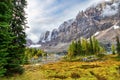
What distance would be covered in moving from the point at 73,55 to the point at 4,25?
385 feet

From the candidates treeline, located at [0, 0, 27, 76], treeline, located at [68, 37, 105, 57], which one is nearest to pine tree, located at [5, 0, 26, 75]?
treeline, located at [0, 0, 27, 76]

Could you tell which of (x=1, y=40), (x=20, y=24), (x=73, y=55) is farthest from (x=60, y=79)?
(x=73, y=55)

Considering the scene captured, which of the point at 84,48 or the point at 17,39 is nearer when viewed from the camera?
the point at 17,39

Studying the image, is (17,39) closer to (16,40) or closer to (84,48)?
(16,40)

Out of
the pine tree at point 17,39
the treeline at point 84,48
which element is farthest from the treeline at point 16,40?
the treeline at point 84,48

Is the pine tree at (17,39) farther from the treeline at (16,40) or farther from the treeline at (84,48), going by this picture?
the treeline at (84,48)

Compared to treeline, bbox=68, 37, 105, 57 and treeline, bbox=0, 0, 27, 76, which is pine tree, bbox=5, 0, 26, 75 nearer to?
treeline, bbox=0, 0, 27, 76

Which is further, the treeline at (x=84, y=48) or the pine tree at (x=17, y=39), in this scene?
the treeline at (x=84, y=48)

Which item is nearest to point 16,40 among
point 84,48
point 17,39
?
point 17,39

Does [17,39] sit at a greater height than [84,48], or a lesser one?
lesser

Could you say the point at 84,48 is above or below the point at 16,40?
above

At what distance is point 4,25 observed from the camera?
21844mm

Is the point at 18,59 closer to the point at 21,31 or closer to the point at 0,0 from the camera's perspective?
the point at 21,31

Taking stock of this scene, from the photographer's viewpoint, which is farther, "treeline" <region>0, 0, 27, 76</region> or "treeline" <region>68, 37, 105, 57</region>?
"treeline" <region>68, 37, 105, 57</region>
